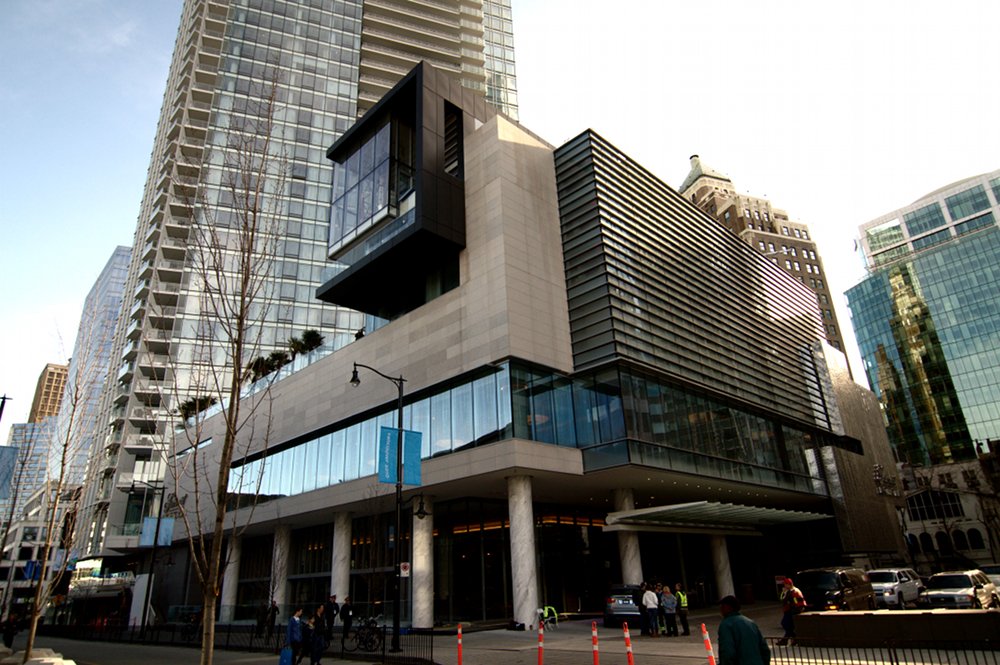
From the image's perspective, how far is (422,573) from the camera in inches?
1128

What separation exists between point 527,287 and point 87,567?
66.7m

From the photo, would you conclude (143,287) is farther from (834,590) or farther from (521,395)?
(834,590)

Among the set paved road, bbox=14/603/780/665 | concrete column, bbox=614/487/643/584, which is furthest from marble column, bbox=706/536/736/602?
concrete column, bbox=614/487/643/584

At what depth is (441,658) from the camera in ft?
57.5

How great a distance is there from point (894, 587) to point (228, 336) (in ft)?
90.0

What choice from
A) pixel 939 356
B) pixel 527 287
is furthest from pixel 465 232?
pixel 939 356

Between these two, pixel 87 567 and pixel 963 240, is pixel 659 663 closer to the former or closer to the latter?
pixel 87 567

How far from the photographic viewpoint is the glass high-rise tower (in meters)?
65.6

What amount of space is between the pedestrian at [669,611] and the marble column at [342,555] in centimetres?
1979

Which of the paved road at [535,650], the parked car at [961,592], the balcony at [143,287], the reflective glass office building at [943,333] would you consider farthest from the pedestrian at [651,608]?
the reflective glass office building at [943,333]

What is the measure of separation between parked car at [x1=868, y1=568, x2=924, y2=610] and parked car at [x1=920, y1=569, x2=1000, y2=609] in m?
1.09

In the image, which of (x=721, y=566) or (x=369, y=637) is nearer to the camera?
(x=369, y=637)

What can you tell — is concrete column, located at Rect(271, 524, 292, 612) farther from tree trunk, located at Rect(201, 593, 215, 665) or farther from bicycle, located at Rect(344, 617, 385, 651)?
tree trunk, located at Rect(201, 593, 215, 665)

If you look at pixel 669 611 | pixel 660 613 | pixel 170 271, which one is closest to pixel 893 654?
pixel 669 611
